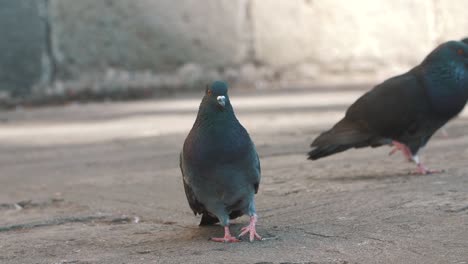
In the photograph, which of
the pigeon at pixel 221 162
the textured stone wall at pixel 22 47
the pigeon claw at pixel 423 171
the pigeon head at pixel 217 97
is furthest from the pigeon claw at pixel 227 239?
the textured stone wall at pixel 22 47

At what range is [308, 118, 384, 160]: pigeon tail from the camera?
14.1ft

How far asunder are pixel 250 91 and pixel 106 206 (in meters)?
5.57

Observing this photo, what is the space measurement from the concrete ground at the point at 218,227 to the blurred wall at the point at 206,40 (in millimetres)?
2357

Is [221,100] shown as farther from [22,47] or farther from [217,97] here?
[22,47]

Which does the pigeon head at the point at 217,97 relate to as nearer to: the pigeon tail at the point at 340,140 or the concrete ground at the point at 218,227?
the concrete ground at the point at 218,227

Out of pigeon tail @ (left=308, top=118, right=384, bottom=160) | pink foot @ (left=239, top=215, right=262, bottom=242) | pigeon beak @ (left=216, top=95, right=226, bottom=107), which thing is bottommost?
pink foot @ (left=239, top=215, right=262, bottom=242)

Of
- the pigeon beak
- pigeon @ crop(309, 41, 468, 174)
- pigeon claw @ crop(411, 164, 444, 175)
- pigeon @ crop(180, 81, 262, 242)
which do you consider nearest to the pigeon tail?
pigeon @ crop(309, 41, 468, 174)

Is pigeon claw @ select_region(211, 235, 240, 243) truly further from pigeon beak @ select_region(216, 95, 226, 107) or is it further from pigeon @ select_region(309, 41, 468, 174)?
pigeon @ select_region(309, 41, 468, 174)

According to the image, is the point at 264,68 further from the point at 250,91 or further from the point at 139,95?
the point at 139,95

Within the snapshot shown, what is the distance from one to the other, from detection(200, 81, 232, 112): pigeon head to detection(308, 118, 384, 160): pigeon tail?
1.31m

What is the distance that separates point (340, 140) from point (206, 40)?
562 centimetres

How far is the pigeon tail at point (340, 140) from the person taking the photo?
429 centimetres

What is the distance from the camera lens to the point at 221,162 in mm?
3008

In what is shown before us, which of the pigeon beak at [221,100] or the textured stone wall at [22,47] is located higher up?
the pigeon beak at [221,100]
